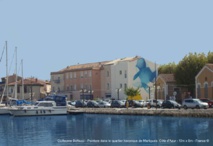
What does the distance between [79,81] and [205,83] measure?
41.1 metres

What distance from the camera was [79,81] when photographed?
107 m

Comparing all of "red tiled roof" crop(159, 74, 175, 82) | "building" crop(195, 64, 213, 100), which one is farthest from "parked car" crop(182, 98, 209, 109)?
"red tiled roof" crop(159, 74, 175, 82)

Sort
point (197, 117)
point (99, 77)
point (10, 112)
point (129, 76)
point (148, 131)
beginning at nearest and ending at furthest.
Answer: point (148, 131) < point (197, 117) < point (10, 112) < point (129, 76) < point (99, 77)

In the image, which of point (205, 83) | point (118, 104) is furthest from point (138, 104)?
point (205, 83)

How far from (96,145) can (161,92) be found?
56.5 m

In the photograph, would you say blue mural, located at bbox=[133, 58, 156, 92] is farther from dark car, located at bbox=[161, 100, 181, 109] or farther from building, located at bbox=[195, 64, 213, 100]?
dark car, located at bbox=[161, 100, 181, 109]

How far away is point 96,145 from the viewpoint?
1292 inches

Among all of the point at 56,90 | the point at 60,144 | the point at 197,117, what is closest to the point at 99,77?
the point at 56,90

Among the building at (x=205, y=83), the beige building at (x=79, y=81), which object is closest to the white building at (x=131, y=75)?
the beige building at (x=79, y=81)

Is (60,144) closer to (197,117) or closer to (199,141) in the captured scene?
(199,141)

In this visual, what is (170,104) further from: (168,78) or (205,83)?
(168,78)

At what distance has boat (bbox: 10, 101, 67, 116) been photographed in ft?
237

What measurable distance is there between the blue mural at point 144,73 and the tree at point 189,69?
47.5ft

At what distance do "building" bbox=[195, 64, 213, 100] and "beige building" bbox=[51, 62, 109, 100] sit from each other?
33.8m
